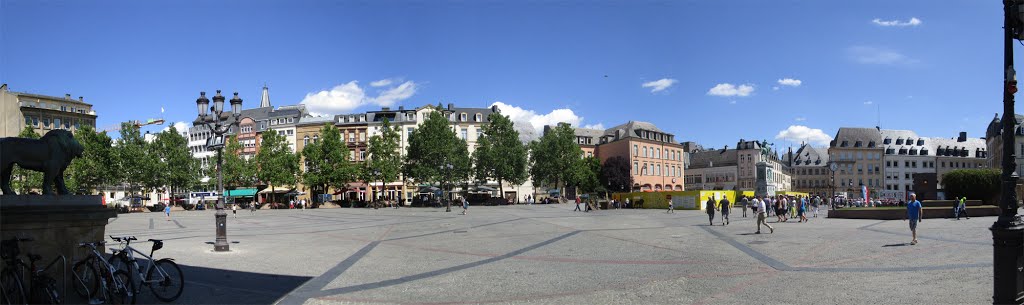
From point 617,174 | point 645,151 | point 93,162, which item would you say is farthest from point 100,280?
point 645,151

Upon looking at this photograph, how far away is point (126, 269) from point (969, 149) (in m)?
155

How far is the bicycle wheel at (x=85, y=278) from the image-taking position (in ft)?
29.5

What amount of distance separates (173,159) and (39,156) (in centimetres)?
6931

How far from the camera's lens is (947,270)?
12.1 meters

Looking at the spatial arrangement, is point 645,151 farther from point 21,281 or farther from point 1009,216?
point 21,281

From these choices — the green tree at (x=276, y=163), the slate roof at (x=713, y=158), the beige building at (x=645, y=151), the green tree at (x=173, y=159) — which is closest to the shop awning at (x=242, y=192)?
the green tree at (x=276, y=163)

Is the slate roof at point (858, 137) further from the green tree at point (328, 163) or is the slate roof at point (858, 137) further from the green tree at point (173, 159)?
the green tree at point (173, 159)

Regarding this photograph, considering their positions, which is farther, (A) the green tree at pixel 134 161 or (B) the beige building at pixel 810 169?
(B) the beige building at pixel 810 169

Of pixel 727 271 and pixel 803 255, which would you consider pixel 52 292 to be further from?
pixel 803 255

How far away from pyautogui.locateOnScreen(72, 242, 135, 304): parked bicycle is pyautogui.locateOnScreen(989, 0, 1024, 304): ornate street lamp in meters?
11.1

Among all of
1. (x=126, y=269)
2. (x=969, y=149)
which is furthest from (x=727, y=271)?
(x=969, y=149)

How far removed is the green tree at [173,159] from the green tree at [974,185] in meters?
72.1

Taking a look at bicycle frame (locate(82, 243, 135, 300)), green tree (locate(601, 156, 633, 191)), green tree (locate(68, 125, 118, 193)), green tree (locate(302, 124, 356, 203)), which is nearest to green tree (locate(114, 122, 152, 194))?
green tree (locate(68, 125, 118, 193))

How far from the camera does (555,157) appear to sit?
8294 centimetres
